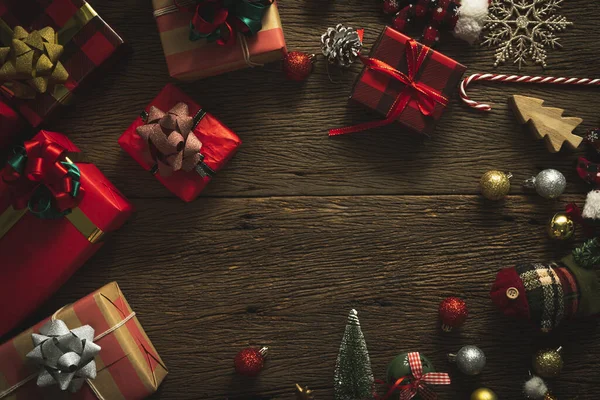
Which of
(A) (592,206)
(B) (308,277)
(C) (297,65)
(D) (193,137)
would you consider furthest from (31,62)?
(A) (592,206)

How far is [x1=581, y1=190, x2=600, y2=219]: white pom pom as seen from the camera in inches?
56.0

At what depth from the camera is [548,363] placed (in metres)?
1.43

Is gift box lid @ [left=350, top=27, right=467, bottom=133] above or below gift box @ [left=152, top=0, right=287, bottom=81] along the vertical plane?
below

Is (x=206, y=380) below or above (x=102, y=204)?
below

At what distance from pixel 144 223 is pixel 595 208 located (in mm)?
1146

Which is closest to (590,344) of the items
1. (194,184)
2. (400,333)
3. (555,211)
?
(555,211)

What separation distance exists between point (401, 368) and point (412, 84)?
695 millimetres

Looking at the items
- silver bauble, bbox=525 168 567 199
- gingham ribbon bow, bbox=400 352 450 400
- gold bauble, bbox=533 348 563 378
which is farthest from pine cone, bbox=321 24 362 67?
gold bauble, bbox=533 348 563 378

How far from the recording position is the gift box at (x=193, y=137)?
139cm

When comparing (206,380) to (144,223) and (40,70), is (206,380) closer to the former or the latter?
(144,223)

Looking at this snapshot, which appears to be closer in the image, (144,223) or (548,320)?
(548,320)

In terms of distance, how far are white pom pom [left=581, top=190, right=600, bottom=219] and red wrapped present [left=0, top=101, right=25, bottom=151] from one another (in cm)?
143

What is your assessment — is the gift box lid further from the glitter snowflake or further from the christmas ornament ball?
the christmas ornament ball

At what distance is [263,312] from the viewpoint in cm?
150
